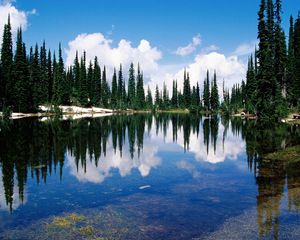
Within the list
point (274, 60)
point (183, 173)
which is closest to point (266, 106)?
point (274, 60)

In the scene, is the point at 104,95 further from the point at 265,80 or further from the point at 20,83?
the point at 265,80

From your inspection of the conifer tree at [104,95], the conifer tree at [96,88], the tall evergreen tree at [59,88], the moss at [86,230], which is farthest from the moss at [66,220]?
the conifer tree at [104,95]

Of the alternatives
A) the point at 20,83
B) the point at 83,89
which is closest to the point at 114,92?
the point at 83,89

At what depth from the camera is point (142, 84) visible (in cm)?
16625

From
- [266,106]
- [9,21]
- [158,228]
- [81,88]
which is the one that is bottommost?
[158,228]

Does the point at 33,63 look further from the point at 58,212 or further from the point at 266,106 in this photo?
the point at 58,212

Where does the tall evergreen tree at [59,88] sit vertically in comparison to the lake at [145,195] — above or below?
above

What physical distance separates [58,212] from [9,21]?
8879cm

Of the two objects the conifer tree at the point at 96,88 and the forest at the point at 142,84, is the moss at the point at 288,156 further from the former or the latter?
the conifer tree at the point at 96,88

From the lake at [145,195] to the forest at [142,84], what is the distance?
116ft

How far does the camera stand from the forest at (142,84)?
60844 millimetres

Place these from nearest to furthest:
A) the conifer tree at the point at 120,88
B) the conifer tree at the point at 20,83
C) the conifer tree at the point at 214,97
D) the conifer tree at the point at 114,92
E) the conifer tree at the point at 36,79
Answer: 1. the conifer tree at the point at 20,83
2. the conifer tree at the point at 36,79
3. the conifer tree at the point at 214,97
4. the conifer tree at the point at 120,88
5. the conifer tree at the point at 114,92

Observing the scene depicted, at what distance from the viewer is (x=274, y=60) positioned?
6588 centimetres

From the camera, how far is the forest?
6084cm
